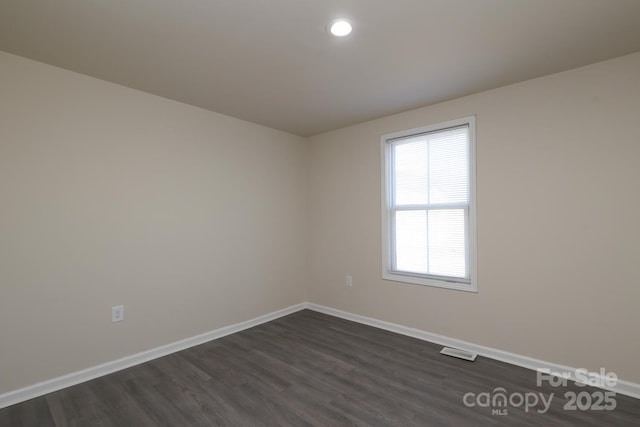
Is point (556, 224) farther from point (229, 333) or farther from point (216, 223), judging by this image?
point (229, 333)

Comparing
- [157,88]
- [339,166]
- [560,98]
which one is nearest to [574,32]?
[560,98]

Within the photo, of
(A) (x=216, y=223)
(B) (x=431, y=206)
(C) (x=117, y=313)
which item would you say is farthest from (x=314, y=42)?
(C) (x=117, y=313)

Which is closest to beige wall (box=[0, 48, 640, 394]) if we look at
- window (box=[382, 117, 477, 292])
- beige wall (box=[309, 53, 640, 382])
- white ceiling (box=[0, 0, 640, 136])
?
beige wall (box=[309, 53, 640, 382])

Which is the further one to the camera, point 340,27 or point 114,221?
point 114,221

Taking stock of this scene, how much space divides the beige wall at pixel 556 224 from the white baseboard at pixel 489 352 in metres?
0.05

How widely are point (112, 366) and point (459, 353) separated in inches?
118

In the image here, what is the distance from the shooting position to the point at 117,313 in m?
2.54

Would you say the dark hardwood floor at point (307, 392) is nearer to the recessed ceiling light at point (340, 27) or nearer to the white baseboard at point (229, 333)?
the white baseboard at point (229, 333)

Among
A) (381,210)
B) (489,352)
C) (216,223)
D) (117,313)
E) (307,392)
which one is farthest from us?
(381,210)

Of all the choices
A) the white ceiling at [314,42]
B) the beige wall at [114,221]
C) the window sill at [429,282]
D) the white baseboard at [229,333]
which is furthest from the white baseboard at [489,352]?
the white ceiling at [314,42]

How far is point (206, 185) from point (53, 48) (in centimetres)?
153

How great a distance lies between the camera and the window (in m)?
2.89

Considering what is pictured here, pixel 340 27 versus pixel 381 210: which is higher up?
pixel 340 27

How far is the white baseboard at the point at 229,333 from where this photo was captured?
2119 millimetres
